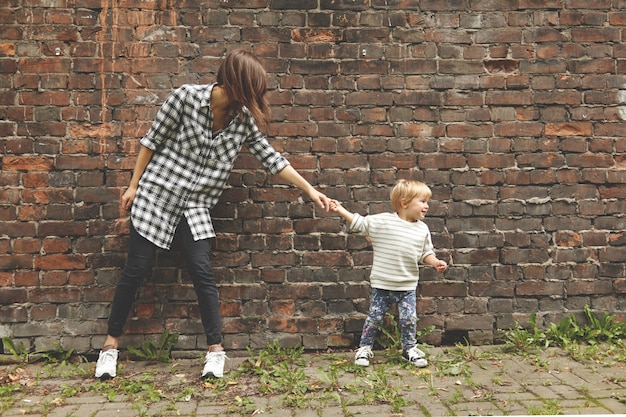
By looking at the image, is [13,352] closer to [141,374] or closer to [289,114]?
[141,374]

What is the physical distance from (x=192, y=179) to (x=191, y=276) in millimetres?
603

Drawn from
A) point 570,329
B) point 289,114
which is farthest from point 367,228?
point 570,329

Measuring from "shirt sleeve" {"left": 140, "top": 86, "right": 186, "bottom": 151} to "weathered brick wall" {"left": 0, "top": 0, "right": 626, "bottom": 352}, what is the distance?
36 cm

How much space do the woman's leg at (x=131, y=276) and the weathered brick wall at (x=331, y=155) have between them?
0.26 metres

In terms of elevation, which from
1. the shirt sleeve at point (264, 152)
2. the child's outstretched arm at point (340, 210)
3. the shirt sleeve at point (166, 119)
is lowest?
the child's outstretched arm at point (340, 210)

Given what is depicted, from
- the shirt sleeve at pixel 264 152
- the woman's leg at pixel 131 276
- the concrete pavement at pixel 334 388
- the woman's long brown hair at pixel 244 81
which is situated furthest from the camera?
the shirt sleeve at pixel 264 152

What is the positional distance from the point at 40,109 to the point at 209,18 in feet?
4.10

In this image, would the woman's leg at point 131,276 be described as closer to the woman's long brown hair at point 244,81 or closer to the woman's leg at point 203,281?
the woman's leg at point 203,281

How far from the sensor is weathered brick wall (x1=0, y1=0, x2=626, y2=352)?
360 centimetres

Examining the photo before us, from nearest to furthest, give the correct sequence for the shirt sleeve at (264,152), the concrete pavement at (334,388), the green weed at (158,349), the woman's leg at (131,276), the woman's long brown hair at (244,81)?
the concrete pavement at (334,388)
the woman's long brown hair at (244,81)
the woman's leg at (131,276)
the shirt sleeve at (264,152)
the green weed at (158,349)

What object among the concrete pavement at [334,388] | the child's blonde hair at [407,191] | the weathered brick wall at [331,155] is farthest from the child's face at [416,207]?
the concrete pavement at [334,388]

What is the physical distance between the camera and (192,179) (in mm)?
3367

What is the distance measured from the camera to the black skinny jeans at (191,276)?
11.0ft

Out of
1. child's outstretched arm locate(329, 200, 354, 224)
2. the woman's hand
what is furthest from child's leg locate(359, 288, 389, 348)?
the woman's hand
